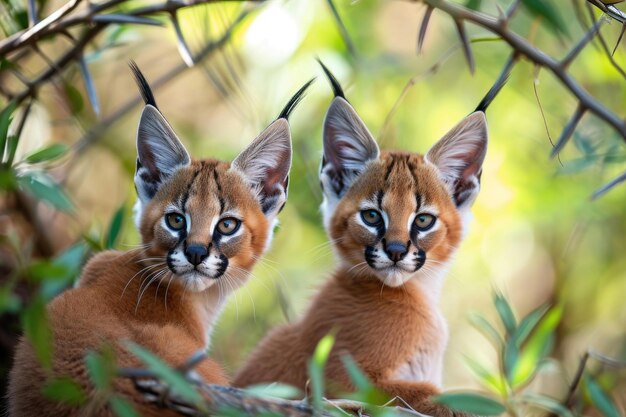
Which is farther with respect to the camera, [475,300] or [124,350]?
[475,300]

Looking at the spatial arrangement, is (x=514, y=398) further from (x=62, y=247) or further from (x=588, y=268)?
(x=588, y=268)

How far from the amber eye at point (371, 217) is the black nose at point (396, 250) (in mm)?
203

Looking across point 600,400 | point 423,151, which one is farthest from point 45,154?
point 423,151

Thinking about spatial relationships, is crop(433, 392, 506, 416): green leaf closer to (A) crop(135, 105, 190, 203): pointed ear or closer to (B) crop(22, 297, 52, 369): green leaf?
(B) crop(22, 297, 52, 369): green leaf

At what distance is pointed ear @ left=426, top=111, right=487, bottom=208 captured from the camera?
479cm

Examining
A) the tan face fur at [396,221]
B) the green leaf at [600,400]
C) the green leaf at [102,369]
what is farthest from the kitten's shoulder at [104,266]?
the green leaf at [600,400]

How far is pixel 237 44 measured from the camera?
7.02 m

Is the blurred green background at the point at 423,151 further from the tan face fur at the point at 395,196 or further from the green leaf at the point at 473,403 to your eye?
the green leaf at the point at 473,403

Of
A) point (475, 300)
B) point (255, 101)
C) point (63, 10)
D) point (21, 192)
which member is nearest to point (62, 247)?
point (21, 192)

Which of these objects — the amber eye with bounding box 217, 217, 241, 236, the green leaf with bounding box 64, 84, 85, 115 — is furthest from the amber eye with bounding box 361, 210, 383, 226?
the green leaf with bounding box 64, 84, 85, 115

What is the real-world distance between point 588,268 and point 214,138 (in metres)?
3.58

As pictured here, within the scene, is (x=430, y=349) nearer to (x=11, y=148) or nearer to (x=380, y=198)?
(x=380, y=198)

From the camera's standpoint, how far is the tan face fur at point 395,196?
4645 mm

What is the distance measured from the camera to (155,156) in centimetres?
459
